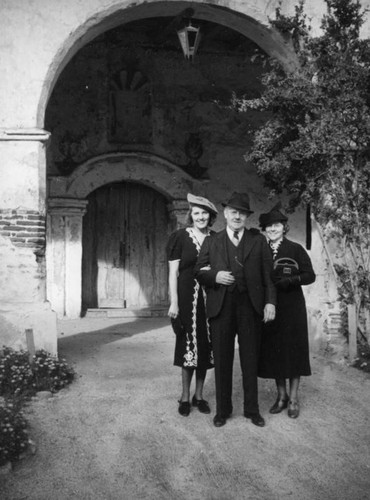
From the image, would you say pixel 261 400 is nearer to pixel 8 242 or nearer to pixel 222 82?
pixel 8 242

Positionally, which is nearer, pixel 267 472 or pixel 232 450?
pixel 267 472

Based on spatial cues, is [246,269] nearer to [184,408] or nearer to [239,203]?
[239,203]

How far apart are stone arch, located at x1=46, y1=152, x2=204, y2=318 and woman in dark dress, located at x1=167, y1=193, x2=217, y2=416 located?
5791 millimetres

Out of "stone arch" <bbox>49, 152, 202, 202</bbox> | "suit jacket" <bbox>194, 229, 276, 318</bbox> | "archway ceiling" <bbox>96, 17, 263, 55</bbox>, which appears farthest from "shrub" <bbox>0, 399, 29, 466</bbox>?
"archway ceiling" <bbox>96, 17, 263, 55</bbox>

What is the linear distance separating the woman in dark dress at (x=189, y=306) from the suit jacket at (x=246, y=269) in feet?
0.69

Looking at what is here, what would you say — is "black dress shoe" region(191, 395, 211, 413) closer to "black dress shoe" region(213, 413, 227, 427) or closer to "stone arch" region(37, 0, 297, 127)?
"black dress shoe" region(213, 413, 227, 427)

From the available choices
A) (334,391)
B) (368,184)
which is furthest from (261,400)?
(368,184)

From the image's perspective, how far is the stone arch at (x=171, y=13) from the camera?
6.14 m

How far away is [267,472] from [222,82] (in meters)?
8.36

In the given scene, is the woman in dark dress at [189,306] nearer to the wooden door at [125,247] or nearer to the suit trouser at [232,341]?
the suit trouser at [232,341]

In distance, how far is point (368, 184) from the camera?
6488mm

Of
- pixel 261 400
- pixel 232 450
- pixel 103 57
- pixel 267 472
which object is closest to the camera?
pixel 267 472

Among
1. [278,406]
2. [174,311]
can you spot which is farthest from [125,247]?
[278,406]

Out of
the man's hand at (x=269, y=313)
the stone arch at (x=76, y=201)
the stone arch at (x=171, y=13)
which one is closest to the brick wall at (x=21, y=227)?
the stone arch at (x=171, y=13)
